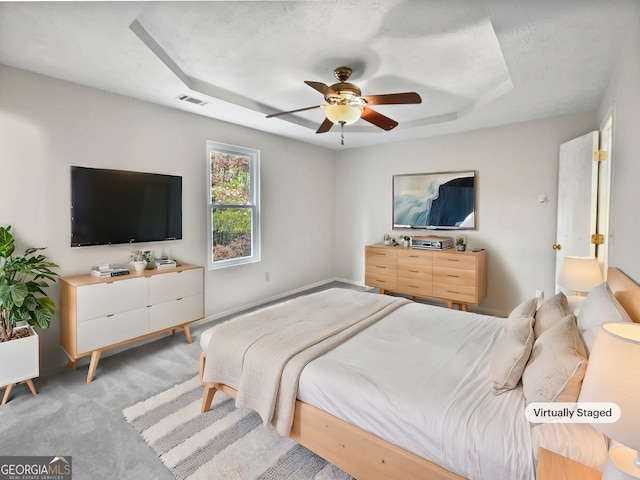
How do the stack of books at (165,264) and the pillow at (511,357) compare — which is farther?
the stack of books at (165,264)

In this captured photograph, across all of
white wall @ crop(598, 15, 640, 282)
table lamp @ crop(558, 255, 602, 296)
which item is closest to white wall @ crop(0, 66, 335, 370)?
table lamp @ crop(558, 255, 602, 296)

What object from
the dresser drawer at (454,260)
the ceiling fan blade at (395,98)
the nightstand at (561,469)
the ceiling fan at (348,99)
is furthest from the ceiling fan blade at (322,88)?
the dresser drawer at (454,260)

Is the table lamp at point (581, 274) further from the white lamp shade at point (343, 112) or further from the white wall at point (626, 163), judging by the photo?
the white lamp shade at point (343, 112)

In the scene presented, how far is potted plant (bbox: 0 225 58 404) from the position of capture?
7.32 feet

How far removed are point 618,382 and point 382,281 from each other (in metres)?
4.10

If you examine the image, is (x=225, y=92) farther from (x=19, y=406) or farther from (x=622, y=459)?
(x=622, y=459)

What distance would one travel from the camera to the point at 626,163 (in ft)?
6.14

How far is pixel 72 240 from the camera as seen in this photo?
2814 millimetres

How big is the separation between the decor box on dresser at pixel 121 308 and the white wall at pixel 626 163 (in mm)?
3332

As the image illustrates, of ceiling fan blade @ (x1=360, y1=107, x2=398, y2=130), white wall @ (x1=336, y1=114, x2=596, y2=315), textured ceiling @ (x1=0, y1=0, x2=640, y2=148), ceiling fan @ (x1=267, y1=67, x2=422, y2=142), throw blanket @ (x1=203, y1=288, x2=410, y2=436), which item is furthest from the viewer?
white wall @ (x1=336, y1=114, x2=596, y2=315)

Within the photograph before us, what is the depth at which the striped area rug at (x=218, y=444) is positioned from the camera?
1.71m

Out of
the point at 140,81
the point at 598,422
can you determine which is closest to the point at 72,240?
the point at 140,81

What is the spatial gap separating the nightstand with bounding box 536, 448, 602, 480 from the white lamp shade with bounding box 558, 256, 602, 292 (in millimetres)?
1704

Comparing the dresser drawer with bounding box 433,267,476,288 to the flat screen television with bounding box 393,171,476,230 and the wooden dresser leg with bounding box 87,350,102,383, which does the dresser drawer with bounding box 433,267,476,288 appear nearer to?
the flat screen television with bounding box 393,171,476,230
